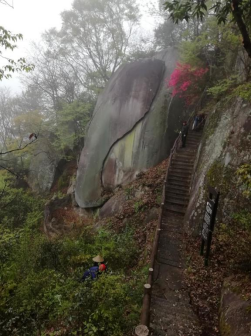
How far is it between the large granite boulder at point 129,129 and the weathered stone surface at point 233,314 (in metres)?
9.89

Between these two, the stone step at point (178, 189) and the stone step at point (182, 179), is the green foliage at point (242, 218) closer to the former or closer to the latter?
the stone step at point (178, 189)

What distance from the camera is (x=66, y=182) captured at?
69.6 ft

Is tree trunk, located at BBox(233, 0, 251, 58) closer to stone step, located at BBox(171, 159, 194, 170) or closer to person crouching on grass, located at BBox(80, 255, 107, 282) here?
person crouching on grass, located at BBox(80, 255, 107, 282)

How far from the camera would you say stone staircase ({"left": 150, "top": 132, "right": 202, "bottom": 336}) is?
497 centimetres

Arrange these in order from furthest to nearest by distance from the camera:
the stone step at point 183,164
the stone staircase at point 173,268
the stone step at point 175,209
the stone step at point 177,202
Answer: the stone step at point 183,164 < the stone step at point 177,202 < the stone step at point 175,209 < the stone staircase at point 173,268

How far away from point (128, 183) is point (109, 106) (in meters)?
7.05

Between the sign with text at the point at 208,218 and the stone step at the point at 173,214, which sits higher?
the sign with text at the point at 208,218

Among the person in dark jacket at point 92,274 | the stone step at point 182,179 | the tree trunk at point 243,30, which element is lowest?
the person in dark jacket at point 92,274

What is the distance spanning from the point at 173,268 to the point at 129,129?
10.7 meters

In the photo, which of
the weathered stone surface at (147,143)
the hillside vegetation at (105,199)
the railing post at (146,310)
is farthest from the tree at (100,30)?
the railing post at (146,310)

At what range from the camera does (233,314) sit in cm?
446

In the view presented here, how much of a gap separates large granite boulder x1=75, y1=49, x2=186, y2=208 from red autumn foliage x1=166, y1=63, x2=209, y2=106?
4.40ft

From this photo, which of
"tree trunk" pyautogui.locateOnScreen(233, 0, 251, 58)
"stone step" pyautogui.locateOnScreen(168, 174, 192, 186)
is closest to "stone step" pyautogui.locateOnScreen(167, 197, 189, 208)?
"stone step" pyautogui.locateOnScreen(168, 174, 192, 186)

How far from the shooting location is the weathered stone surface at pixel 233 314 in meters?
4.00
